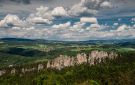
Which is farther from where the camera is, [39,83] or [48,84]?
[39,83]

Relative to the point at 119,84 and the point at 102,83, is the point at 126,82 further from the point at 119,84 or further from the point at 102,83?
the point at 102,83

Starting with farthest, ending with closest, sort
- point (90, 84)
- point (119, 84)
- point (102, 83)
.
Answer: point (102, 83) → point (119, 84) → point (90, 84)

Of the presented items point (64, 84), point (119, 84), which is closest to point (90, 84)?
point (119, 84)

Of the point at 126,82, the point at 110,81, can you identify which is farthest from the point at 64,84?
the point at 126,82

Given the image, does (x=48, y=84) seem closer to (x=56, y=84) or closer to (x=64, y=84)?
(x=56, y=84)

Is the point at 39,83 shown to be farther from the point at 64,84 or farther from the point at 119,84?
the point at 119,84

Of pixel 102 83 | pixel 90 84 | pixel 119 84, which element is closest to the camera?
pixel 90 84

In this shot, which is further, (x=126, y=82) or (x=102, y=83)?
(x=102, y=83)
